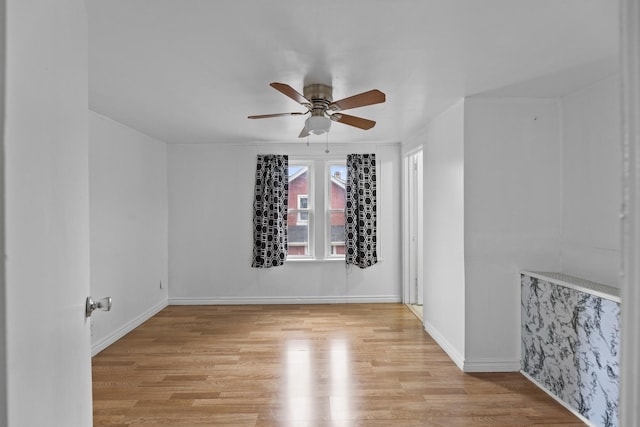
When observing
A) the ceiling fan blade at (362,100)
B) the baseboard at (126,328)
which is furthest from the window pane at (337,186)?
the ceiling fan blade at (362,100)

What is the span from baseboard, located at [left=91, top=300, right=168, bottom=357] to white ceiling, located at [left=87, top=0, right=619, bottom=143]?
2.21 m

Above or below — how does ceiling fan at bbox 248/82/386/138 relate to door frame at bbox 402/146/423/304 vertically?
above

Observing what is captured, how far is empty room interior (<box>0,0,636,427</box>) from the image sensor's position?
96cm

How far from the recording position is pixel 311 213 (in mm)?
5574

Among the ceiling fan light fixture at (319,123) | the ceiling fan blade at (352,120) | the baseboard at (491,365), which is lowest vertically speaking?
the baseboard at (491,365)

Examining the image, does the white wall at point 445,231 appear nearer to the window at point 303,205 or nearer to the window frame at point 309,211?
the window frame at point 309,211

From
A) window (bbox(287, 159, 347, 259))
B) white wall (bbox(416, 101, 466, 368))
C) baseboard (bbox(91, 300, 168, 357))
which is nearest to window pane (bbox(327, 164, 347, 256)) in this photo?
window (bbox(287, 159, 347, 259))

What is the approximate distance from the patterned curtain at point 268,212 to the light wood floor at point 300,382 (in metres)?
1.10

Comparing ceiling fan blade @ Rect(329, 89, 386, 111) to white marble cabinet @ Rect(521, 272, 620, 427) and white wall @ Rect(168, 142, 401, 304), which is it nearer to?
white marble cabinet @ Rect(521, 272, 620, 427)

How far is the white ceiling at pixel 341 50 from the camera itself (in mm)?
1779

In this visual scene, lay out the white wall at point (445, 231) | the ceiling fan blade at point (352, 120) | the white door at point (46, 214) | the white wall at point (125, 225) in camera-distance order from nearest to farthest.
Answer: the white door at point (46, 214) < the ceiling fan blade at point (352, 120) < the white wall at point (445, 231) < the white wall at point (125, 225)

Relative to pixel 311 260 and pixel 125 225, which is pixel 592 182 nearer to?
pixel 311 260

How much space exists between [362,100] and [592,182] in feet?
5.99

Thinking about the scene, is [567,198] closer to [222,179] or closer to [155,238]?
[222,179]
